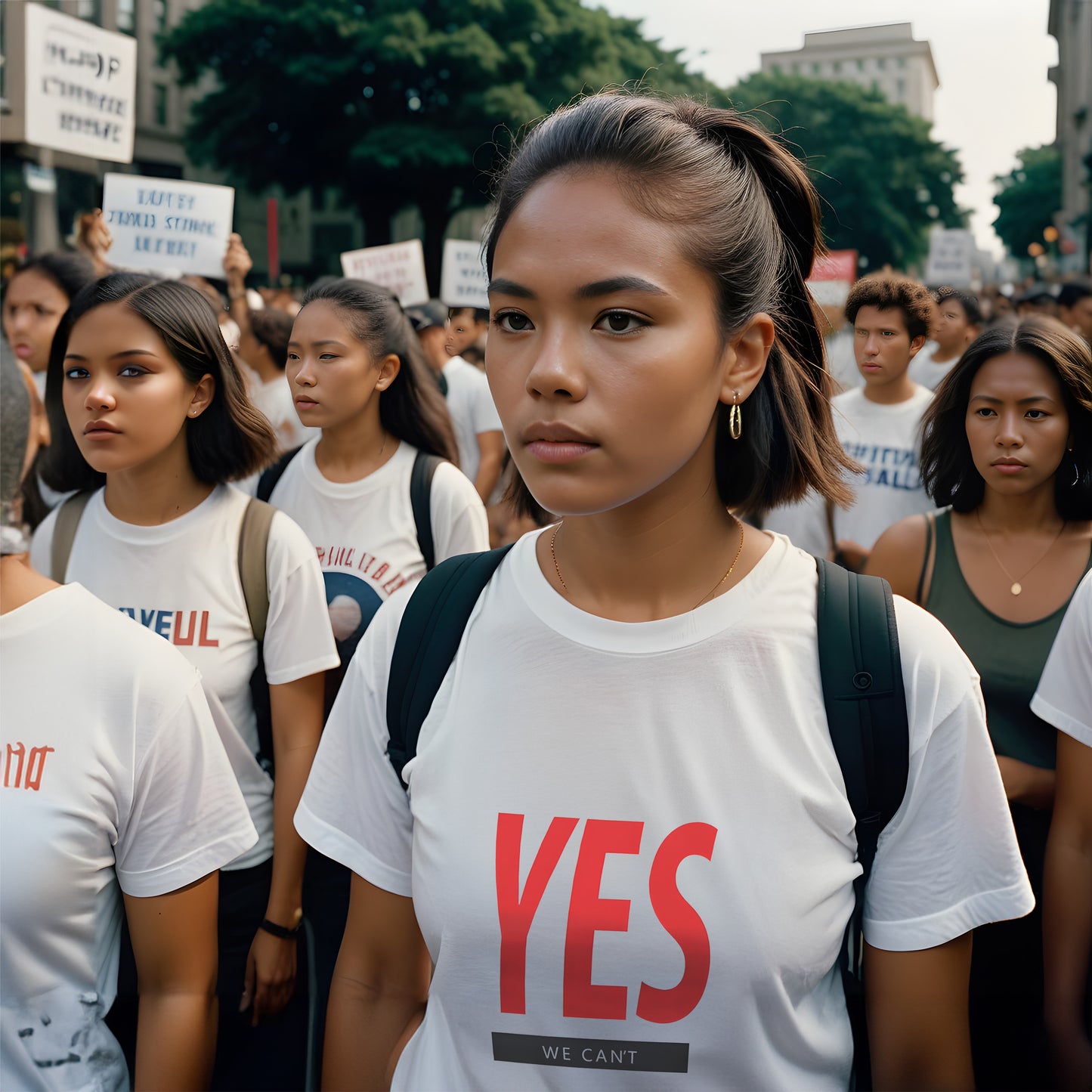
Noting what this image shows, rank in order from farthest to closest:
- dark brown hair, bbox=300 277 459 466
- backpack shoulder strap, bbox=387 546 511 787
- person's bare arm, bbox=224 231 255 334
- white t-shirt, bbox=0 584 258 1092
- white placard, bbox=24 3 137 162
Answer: person's bare arm, bbox=224 231 255 334 < white placard, bbox=24 3 137 162 < dark brown hair, bbox=300 277 459 466 < white t-shirt, bbox=0 584 258 1092 < backpack shoulder strap, bbox=387 546 511 787

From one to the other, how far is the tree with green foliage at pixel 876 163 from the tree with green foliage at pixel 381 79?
27411 millimetres

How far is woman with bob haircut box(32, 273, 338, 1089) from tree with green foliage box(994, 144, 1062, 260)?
59.1 meters

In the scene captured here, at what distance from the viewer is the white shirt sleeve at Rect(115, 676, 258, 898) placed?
6.10 feet

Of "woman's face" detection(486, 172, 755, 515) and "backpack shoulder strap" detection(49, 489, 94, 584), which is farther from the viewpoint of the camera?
"backpack shoulder strap" detection(49, 489, 94, 584)

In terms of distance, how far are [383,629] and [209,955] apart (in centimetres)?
71

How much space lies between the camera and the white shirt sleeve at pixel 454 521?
365cm

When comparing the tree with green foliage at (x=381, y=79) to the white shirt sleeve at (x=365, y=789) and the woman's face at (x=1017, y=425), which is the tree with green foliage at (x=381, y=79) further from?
the white shirt sleeve at (x=365, y=789)

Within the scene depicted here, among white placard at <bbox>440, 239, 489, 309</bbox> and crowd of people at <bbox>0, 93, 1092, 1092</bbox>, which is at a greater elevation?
white placard at <bbox>440, 239, 489, 309</bbox>

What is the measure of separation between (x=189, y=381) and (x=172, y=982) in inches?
57.0

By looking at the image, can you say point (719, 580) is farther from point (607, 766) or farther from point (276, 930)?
point (276, 930)

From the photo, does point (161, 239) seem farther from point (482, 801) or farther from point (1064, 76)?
point (1064, 76)

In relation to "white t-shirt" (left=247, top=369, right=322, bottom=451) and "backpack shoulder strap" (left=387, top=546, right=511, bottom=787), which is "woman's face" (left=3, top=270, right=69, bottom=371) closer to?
"white t-shirt" (left=247, top=369, right=322, bottom=451)

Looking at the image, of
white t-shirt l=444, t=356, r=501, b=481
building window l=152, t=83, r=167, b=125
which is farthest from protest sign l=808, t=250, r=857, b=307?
building window l=152, t=83, r=167, b=125

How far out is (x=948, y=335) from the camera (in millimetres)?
7883
